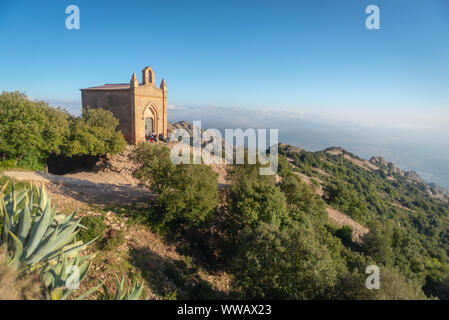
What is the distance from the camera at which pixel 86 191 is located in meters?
14.5

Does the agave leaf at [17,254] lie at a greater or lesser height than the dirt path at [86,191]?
greater

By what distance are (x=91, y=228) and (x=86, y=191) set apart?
627 cm

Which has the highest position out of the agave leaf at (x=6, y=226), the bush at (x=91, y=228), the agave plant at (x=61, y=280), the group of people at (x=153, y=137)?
the group of people at (x=153, y=137)

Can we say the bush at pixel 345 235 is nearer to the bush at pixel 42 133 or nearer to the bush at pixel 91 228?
the bush at pixel 91 228

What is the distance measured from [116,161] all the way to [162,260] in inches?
567

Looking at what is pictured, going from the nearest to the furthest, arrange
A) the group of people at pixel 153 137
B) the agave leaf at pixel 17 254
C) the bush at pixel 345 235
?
the agave leaf at pixel 17 254 < the bush at pixel 345 235 < the group of people at pixel 153 137

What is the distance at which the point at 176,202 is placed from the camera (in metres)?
11.7

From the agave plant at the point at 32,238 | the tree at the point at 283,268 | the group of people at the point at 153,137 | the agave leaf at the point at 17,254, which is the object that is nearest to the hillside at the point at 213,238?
the tree at the point at 283,268

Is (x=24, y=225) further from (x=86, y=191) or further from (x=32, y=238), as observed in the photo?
(x=86, y=191)

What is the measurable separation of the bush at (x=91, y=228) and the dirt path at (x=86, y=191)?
257 cm

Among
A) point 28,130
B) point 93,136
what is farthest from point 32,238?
point 93,136

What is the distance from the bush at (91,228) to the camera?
9055 millimetres
